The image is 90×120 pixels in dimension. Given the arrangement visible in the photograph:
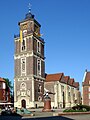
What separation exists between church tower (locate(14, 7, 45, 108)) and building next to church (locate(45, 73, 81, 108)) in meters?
3.43

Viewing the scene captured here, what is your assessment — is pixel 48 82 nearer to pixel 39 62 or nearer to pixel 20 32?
pixel 39 62

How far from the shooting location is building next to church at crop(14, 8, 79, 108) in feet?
231

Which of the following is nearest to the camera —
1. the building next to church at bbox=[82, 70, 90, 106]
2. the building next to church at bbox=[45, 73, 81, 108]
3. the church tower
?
the church tower

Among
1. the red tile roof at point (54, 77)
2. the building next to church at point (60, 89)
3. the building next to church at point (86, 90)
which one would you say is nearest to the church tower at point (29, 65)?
the red tile roof at point (54, 77)

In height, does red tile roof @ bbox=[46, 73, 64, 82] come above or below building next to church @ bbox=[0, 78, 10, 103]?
above

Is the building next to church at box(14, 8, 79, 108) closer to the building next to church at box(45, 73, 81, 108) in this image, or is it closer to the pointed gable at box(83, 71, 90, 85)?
the building next to church at box(45, 73, 81, 108)

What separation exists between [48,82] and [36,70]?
7727 millimetres

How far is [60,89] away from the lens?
3110 inches

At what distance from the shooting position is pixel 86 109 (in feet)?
127

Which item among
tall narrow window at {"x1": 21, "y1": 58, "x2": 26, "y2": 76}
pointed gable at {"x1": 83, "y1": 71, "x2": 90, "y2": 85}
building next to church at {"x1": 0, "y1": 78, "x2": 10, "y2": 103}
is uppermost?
tall narrow window at {"x1": 21, "y1": 58, "x2": 26, "y2": 76}

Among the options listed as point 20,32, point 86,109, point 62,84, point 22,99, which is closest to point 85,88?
point 62,84

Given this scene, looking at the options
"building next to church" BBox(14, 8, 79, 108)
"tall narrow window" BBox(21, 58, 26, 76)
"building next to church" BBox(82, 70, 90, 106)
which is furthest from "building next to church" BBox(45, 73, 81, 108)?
"tall narrow window" BBox(21, 58, 26, 76)

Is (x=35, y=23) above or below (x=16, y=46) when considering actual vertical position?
above

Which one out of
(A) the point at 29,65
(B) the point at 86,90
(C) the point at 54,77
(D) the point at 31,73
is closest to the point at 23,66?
(A) the point at 29,65
